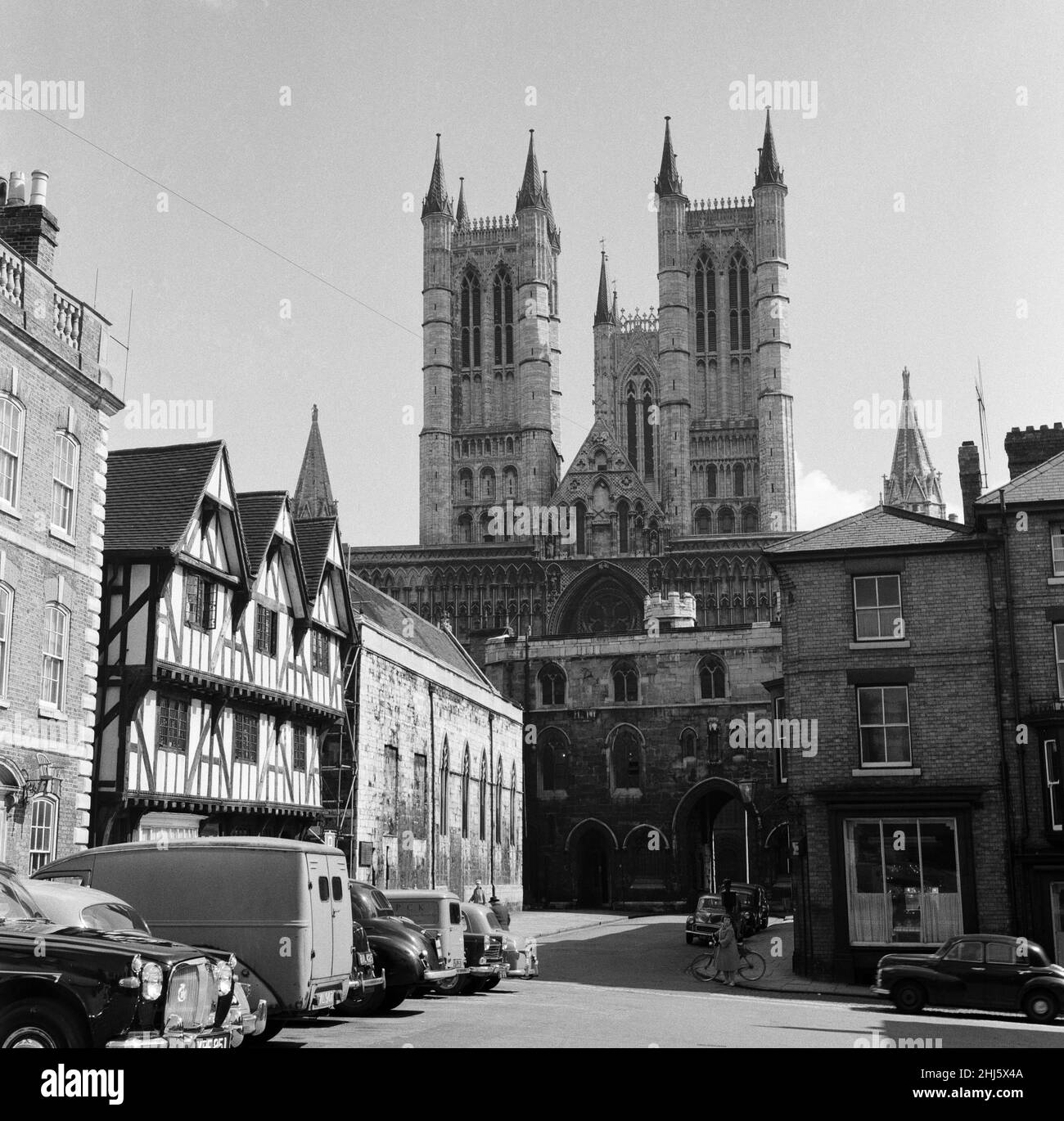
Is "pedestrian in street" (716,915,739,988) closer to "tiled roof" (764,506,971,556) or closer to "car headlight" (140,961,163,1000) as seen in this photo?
"tiled roof" (764,506,971,556)

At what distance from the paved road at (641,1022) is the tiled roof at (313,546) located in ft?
38.5

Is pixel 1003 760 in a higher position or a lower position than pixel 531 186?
lower

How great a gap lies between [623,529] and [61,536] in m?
65.7

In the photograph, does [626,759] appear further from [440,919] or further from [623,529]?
[440,919]

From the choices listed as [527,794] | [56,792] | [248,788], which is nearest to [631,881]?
[527,794]

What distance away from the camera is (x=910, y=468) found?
10806 cm

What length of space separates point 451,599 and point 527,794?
25450mm

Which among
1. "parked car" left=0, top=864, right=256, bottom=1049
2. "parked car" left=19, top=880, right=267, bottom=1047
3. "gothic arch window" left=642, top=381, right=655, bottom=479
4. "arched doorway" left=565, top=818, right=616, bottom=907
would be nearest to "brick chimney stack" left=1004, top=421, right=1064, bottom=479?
"parked car" left=19, top=880, right=267, bottom=1047

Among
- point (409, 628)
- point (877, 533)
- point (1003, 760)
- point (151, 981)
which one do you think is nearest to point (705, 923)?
point (1003, 760)

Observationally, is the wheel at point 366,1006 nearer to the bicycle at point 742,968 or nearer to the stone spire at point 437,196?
the bicycle at point 742,968

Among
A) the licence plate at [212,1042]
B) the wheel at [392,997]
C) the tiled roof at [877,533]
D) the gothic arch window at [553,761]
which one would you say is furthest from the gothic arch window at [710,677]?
the licence plate at [212,1042]

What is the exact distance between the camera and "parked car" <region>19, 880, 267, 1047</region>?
1066 cm

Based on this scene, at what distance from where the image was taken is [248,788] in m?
28.2

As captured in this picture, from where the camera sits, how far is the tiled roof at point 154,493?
25.0 m
